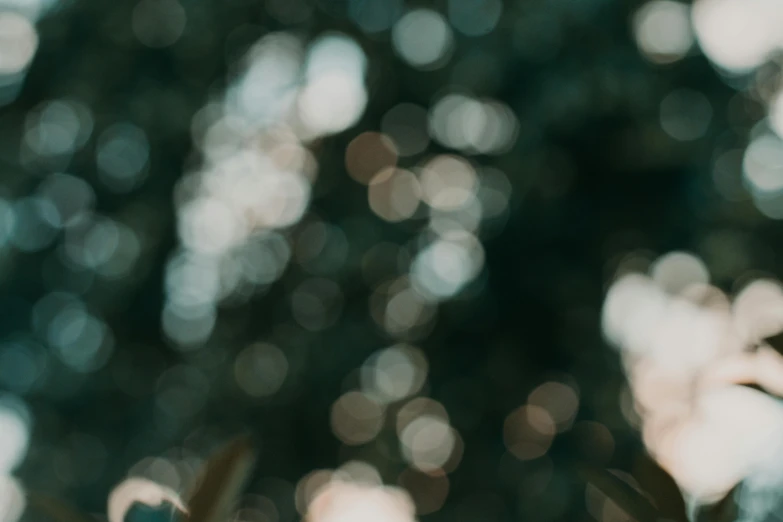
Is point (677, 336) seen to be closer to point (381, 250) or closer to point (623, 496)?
point (381, 250)

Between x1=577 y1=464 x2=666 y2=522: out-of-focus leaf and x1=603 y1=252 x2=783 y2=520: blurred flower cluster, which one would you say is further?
x1=603 y1=252 x2=783 y2=520: blurred flower cluster

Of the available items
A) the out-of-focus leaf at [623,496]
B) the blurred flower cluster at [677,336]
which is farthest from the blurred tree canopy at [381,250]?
the out-of-focus leaf at [623,496]

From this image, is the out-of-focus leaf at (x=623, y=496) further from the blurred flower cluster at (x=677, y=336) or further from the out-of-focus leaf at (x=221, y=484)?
the blurred flower cluster at (x=677, y=336)

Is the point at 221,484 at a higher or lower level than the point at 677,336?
higher

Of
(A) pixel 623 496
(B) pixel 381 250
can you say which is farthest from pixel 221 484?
(B) pixel 381 250

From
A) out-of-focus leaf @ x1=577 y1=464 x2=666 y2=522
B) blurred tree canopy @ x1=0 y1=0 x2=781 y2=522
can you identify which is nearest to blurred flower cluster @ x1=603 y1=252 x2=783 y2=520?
blurred tree canopy @ x1=0 y1=0 x2=781 y2=522

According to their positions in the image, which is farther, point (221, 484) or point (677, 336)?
point (677, 336)

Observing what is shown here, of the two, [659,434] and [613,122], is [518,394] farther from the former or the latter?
[613,122]

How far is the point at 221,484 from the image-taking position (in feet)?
1.30

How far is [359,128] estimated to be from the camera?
2615 mm

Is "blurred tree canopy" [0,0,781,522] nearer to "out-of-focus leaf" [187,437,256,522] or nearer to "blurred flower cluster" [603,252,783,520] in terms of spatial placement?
"blurred flower cluster" [603,252,783,520]

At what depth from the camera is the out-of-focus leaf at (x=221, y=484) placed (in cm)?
39

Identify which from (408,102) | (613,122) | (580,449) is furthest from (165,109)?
(580,449)

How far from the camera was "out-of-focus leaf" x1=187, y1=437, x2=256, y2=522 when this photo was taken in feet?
1.29
